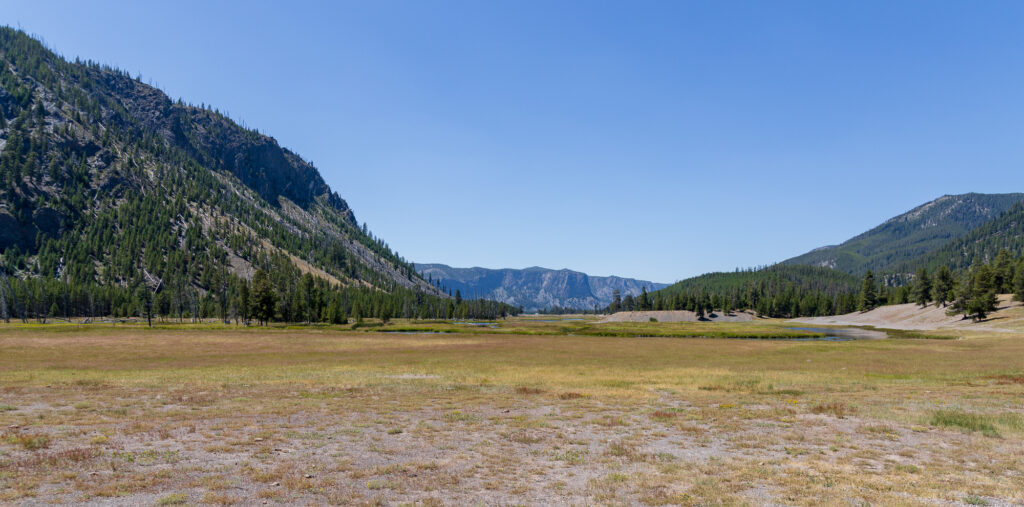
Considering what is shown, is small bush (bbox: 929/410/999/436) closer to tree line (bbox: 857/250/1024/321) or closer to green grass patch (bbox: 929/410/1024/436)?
green grass patch (bbox: 929/410/1024/436)

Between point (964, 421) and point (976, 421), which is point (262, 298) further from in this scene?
point (976, 421)

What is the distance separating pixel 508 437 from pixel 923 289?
579ft

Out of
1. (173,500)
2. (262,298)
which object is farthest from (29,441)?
(262,298)

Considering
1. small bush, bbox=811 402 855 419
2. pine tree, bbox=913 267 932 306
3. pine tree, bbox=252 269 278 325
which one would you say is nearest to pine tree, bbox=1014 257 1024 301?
pine tree, bbox=913 267 932 306

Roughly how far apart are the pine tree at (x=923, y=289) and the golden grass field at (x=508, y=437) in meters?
133

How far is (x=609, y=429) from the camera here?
746 inches

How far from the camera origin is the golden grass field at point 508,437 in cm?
1115

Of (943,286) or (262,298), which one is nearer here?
(262,298)

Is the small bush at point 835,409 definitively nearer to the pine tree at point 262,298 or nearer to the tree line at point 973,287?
the tree line at point 973,287

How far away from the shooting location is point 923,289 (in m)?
137

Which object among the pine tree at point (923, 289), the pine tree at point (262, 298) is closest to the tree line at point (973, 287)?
the pine tree at point (923, 289)

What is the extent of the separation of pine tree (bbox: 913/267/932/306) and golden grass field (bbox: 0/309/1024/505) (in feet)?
438

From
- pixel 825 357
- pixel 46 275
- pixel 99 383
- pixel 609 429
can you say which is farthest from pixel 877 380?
pixel 46 275

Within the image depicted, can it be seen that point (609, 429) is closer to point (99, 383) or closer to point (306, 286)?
point (99, 383)
